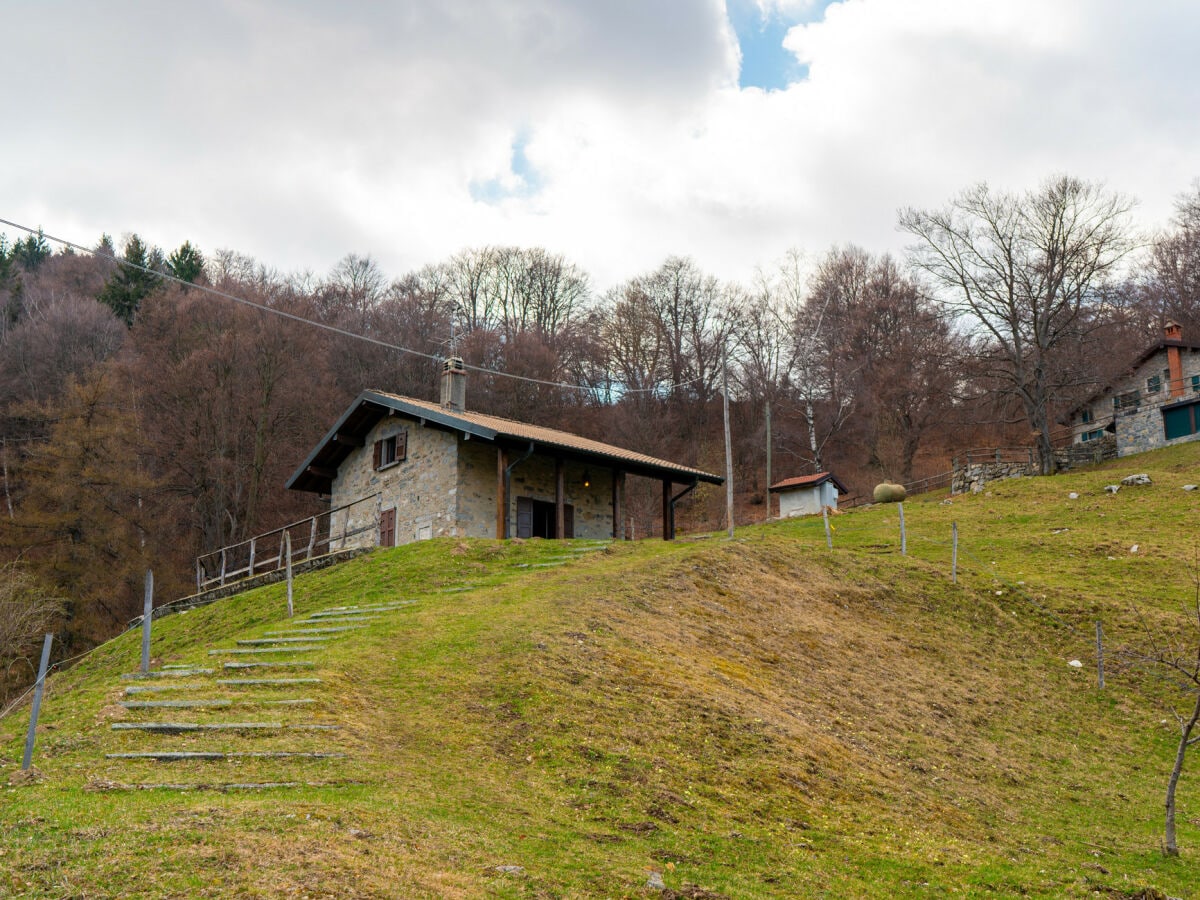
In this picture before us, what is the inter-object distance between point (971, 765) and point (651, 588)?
633cm

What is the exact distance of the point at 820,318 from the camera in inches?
1999

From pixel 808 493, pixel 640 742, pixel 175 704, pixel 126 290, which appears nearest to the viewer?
pixel 640 742

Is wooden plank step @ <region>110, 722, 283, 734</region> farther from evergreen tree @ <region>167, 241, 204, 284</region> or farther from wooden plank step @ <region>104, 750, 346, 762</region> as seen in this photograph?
evergreen tree @ <region>167, 241, 204, 284</region>

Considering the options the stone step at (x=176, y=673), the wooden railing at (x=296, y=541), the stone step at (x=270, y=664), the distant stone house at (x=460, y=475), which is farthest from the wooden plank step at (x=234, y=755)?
the distant stone house at (x=460, y=475)

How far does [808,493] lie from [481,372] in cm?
1873

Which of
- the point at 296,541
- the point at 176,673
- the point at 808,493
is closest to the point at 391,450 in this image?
the point at 296,541

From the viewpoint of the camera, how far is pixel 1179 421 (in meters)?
38.7

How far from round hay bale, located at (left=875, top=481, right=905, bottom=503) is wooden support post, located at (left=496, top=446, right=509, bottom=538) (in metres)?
19.0

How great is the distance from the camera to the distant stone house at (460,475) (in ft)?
80.3

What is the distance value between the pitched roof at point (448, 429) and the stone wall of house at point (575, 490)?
805 mm

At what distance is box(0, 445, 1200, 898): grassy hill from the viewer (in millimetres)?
6660

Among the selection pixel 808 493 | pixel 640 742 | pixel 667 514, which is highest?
pixel 808 493

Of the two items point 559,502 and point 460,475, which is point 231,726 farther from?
point 559,502

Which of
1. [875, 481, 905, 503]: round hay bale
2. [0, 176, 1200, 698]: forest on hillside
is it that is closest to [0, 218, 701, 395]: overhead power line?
[0, 176, 1200, 698]: forest on hillside
